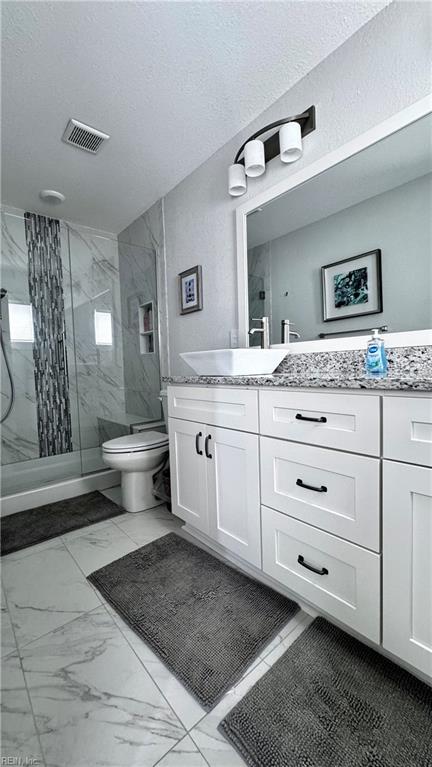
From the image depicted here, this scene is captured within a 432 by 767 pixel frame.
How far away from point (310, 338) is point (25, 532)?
6.37ft

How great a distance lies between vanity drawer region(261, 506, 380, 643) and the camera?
0.86 metres

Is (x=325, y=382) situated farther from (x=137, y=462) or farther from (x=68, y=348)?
(x=68, y=348)

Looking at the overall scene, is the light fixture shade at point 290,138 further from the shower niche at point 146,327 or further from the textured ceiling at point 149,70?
the shower niche at point 146,327

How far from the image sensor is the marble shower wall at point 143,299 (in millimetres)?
2479

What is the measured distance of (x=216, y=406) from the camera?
4.40 feet

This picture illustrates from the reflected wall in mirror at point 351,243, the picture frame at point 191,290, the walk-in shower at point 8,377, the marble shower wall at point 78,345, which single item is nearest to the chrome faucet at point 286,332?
the reflected wall in mirror at point 351,243

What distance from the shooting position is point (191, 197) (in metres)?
2.07

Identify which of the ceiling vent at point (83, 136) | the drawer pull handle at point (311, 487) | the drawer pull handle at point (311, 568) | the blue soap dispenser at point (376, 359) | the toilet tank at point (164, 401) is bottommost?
the drawer pull handle at point (311, 568)

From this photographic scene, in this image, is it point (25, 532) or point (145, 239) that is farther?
point (145, 239)

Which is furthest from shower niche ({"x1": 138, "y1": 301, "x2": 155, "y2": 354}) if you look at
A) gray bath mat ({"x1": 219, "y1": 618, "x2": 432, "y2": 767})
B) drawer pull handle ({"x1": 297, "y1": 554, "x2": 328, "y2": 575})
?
gray bath mat ({"x1": 219, "y1": 618, "x2": 432, "y2": 767})

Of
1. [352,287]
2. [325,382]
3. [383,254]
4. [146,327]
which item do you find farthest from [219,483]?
[146,327]

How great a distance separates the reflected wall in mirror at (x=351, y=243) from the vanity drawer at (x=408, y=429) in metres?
0.47

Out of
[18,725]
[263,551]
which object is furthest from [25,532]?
[263,551]

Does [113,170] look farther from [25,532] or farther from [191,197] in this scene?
[25,532]
